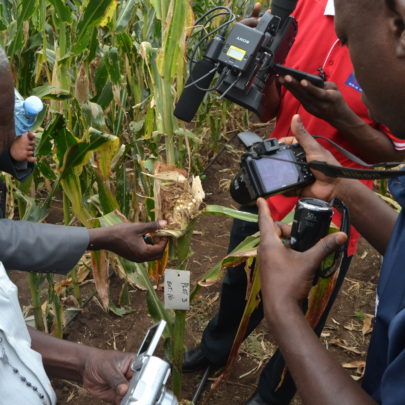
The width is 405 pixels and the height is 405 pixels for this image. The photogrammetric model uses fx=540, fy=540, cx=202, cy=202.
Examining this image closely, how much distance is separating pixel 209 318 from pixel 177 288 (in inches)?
41.5

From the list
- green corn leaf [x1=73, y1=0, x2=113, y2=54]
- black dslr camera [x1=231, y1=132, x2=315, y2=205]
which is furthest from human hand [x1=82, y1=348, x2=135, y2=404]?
green corn leaf [x1=73, y1=0, x2=113, y2=54]

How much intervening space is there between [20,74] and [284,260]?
1456 millimetres

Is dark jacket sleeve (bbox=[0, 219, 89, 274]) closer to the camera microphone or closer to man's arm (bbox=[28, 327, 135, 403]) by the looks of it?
man's arm (bbox=[28, 327, 135, 403])

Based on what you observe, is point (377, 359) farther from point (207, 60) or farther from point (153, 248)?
point (207, 60)

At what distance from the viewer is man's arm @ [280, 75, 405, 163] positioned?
1563 mm

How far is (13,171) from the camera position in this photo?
159 centimetres

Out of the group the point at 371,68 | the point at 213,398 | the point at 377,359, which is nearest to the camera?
the point at 371,68

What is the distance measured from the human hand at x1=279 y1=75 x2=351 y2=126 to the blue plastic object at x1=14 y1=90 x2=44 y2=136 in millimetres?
722

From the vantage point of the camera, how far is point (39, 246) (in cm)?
154

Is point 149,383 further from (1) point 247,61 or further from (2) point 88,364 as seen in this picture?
(1) point 247,61

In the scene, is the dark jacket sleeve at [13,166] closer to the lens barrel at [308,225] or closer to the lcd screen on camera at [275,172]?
the lcd screen on camera at [275,172]

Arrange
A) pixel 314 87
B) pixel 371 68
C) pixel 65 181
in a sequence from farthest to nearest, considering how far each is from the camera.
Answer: pixel 65 181, pixel 314 87, pixel 371 68

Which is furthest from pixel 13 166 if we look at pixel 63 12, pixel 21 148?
pixel 63 12

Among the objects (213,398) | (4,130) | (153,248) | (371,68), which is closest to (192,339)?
(213,398)
